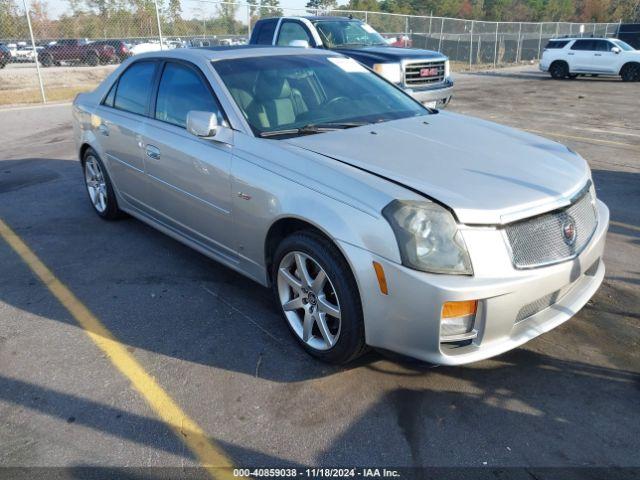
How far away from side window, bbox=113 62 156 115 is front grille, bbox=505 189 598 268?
317cm

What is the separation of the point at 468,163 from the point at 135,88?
3026 millimetres

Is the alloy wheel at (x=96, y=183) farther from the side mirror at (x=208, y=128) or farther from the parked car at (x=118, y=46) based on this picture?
the parked car at (x=118, y=46)

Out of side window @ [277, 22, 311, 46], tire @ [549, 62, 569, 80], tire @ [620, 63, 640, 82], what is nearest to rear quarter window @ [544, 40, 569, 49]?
tire @ [549, 62, 569, 80]

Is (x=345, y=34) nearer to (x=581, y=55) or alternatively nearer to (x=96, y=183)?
(x=96, y=183)

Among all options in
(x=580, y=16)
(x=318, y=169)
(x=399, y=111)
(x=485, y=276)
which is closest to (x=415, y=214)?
(x=485, y=276)

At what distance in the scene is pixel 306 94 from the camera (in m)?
4.04

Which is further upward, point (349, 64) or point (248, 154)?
point (349, 64)

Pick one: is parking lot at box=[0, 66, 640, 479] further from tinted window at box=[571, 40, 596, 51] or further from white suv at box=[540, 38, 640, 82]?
tinted window at box=[571, 40, 596, 51]

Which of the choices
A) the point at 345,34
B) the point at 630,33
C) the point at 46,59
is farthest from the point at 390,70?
the point at 630,33

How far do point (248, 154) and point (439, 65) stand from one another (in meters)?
8.35

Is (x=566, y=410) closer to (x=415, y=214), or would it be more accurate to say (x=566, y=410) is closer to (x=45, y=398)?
(x=415, y=214)

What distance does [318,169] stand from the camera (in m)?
3.08

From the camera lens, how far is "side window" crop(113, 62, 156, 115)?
182 inches

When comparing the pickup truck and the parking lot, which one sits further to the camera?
the pickup truck
